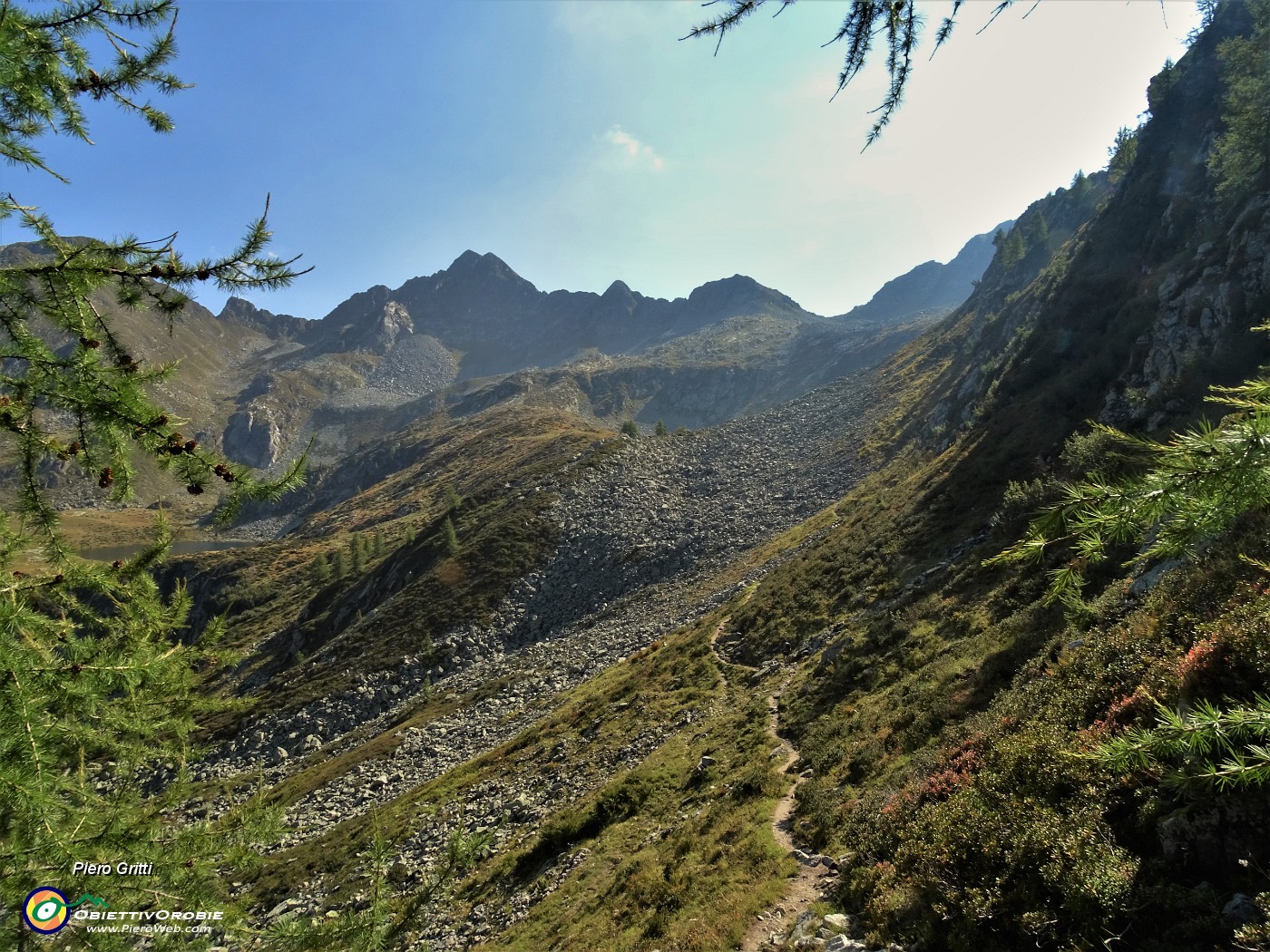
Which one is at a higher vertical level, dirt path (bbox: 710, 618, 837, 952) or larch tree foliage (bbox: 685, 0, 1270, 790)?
larch tree foliage (bbox: 685, 0, 1270, 790)

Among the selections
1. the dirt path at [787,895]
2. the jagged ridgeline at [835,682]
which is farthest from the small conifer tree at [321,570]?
the dirt path at [787,895]

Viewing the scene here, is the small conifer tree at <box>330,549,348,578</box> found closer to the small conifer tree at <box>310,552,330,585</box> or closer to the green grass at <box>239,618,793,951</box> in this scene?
the small conifer tree at <box>310,552,330,585</box>

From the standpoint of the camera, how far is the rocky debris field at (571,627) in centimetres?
2734

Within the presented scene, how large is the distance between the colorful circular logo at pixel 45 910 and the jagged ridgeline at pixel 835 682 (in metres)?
1.60

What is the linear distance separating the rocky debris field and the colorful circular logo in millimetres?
13529

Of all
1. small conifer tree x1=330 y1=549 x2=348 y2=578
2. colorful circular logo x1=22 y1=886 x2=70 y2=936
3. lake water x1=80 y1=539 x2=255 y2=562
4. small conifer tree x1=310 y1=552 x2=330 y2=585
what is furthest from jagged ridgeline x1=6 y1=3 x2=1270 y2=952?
lake water x1=80 y1=539 x2=255 y2=562

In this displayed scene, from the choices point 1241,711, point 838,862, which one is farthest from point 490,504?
point 1241,711

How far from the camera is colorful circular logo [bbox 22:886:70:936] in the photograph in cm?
403

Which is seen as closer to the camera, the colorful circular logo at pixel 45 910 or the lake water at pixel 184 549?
the colorful circular logo at pixel 45 910

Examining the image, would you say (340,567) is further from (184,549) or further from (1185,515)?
(184,549)

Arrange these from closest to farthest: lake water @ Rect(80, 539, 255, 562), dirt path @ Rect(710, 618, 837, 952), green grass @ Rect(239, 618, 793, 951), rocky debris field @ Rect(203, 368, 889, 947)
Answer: dirt path @ Rect(710, 618, 837, 952) < green grass @ Rect(239, 618, 793, 951) < rocky debris field @ Rect(203, 368, 889, 947) < lake water @ Rect(80, 539, 255, 562)

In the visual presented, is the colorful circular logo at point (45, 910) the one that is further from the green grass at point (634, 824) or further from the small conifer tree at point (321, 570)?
the small conifer tree at point (321, 570)

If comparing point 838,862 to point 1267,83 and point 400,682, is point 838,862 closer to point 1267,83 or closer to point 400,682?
point 400,682

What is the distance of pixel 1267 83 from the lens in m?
36.8
